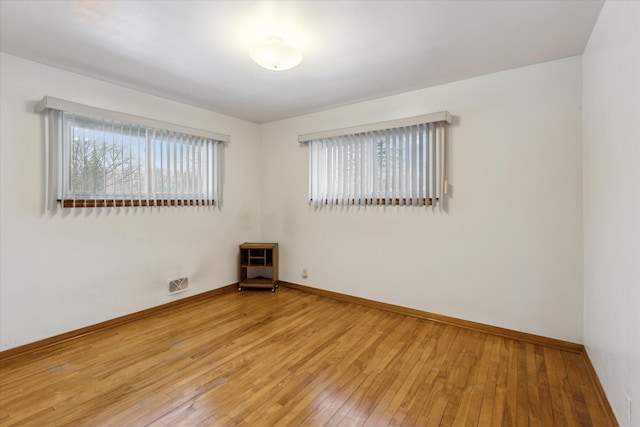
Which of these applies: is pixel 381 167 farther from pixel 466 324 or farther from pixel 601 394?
pixel 601 394

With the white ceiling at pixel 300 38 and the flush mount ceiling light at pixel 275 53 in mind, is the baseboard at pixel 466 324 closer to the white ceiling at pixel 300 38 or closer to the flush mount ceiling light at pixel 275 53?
the white ceiling at pixel 300 38

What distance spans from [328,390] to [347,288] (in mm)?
1855

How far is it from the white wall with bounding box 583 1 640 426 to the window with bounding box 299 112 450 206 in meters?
1.13

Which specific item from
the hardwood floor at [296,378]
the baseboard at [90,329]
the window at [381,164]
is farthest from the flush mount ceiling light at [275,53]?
the baseboard at [90,329]

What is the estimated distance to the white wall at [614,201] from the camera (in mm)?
1382

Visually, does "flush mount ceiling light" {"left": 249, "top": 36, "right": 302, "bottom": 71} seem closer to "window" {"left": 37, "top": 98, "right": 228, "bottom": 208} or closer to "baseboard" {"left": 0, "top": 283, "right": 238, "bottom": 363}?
"window" {"left": 37, "top": 98, "right": 228, "bottom": 208}

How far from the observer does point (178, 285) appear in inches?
140

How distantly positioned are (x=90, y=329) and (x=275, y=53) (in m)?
3.03

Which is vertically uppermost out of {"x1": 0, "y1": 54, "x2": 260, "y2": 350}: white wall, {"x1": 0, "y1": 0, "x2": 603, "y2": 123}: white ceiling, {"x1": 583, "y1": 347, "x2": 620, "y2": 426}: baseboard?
{"x1": 0, "y1": 0, "x2": 603, "y2": 123}: white ceiling

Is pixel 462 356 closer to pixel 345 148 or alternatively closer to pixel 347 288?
pixel 347 288

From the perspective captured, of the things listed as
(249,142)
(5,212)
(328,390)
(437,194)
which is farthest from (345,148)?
(5,212)

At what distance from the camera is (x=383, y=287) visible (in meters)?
3.46

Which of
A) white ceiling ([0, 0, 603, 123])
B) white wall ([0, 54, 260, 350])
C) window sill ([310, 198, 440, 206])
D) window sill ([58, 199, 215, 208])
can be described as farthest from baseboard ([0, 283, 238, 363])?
white ceiling ([0, 0, 603, 123])

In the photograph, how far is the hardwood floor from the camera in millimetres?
1709
